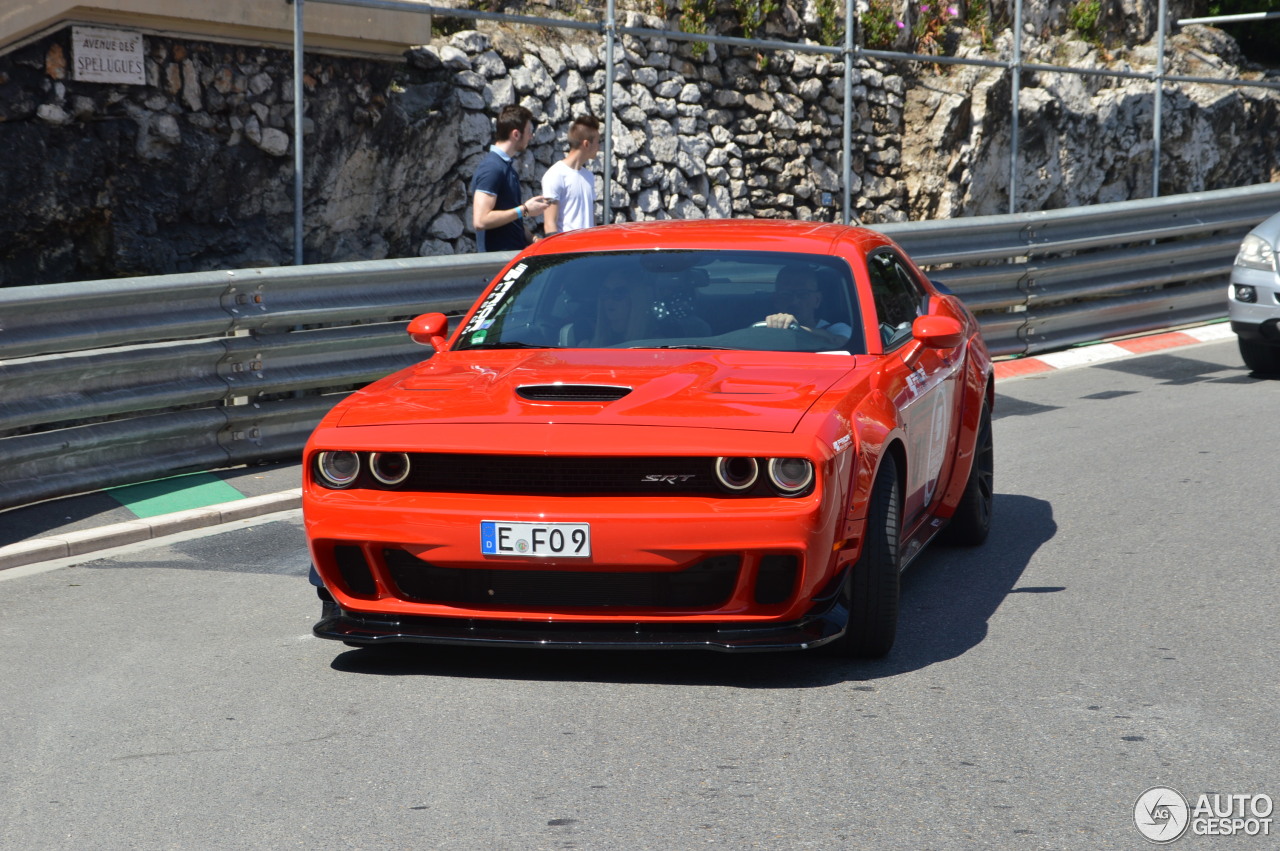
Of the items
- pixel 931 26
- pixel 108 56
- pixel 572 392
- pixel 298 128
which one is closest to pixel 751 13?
pixel 931 26

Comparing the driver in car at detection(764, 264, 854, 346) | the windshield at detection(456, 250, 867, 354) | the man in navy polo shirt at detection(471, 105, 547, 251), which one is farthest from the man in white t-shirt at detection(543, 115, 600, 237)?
the driver in car at detection(764, 264, 854, 346)

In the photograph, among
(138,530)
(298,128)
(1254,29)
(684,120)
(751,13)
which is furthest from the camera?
(1254,29)

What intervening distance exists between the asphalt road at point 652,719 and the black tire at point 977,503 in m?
0.09

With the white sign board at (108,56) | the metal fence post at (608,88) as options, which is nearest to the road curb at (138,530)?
the white sign board at (108,56)

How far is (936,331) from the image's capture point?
5.68 metres

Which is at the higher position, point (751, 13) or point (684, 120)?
point (751, 13)

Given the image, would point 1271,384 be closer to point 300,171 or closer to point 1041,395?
point 1041,395

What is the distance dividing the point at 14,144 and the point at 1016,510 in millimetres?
6795

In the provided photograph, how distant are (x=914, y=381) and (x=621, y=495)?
60.6 inches

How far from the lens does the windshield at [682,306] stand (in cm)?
566

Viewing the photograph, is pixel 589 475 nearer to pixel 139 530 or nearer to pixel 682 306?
pixel 682 306

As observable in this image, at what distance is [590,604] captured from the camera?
4.72 m

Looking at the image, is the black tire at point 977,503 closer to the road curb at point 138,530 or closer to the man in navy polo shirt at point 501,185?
the road curb at point 138,530

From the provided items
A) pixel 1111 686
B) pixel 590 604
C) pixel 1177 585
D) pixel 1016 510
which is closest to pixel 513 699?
pixel 590 604
